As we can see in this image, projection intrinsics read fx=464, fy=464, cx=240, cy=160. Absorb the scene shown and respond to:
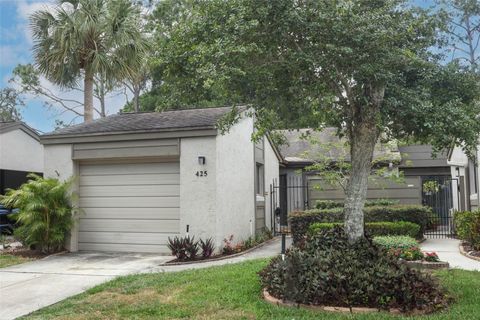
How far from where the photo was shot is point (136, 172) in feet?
39.0

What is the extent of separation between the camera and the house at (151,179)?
10.9 metres

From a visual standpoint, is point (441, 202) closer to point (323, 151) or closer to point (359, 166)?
point (323, 151)

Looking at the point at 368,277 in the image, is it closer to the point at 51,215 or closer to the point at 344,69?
the point at 344,69

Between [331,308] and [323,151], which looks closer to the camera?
[331,308]

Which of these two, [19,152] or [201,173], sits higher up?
[19,152]

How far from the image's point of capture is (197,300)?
6391mm

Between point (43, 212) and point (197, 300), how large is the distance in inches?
246

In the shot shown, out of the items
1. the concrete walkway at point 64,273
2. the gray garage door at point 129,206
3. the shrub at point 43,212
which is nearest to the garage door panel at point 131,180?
the gray garage door at point 129,206

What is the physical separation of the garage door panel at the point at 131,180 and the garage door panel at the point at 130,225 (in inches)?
37.5

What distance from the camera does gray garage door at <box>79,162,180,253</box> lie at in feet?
38.0

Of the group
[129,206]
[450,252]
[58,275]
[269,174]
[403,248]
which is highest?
[269,174]

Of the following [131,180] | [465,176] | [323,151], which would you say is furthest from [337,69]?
[465,176]

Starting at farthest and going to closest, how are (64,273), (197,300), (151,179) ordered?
1. (151,179)
2. (64,273)
3. (197,300)

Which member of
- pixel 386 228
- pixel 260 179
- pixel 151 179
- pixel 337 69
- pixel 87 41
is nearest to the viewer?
pixel 337 69
